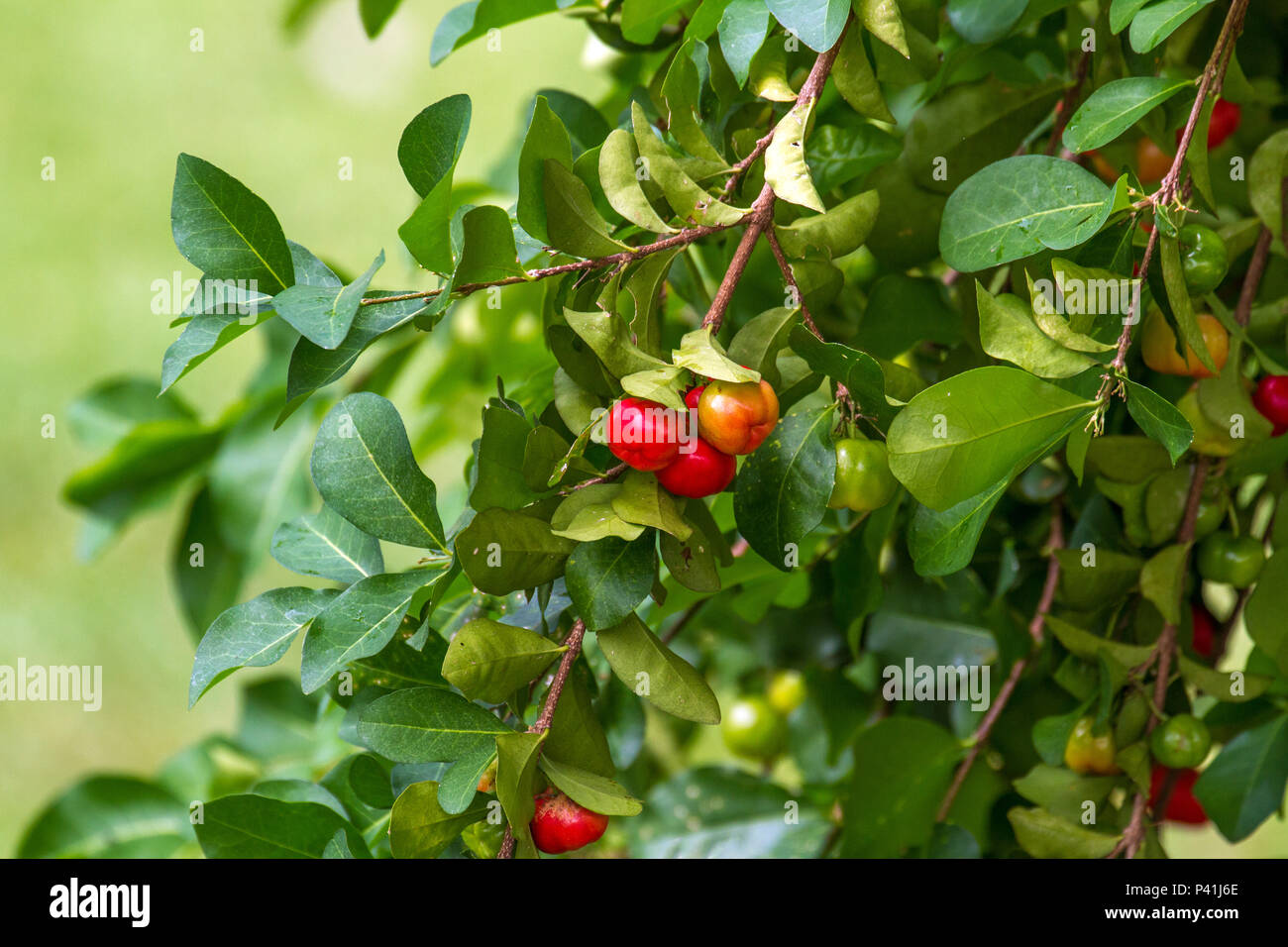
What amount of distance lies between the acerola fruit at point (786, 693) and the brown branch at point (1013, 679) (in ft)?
0.62

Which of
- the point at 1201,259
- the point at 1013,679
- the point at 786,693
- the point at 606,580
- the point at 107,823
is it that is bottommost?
the point at 107,823

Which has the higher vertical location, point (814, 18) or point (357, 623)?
point (814, 18)

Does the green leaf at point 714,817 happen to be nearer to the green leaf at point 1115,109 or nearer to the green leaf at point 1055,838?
the green leaf at point 1055,838

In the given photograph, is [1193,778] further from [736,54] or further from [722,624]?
[736,54]

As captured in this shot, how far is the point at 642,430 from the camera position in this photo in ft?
1.13

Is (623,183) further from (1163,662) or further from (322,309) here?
(1163,662)

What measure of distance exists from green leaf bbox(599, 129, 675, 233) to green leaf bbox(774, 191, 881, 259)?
5 cm

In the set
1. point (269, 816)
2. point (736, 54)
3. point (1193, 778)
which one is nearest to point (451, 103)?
point (736, 54)

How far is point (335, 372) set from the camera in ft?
1.22

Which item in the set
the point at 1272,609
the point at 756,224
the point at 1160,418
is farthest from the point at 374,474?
the point at 1272,609

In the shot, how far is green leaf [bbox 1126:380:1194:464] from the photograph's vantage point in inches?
14.3

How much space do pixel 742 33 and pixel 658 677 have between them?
0.22 meters

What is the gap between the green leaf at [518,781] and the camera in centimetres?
35

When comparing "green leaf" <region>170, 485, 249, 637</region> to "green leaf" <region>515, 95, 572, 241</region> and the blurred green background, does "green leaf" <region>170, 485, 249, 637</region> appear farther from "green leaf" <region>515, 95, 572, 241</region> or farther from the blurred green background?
the blurred green background
